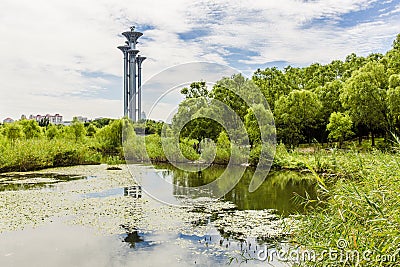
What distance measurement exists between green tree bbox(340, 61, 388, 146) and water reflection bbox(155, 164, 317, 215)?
611cm

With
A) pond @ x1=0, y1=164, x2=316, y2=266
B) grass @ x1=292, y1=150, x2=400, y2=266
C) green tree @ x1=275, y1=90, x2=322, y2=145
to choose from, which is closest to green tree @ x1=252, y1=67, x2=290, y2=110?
green tree @ x1=275, y1=90, x2=322, y2=145

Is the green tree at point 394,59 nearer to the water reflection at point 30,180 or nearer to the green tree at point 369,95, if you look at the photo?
the green tree at point 369,95

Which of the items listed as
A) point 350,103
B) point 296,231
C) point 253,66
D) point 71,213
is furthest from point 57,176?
point 253,66

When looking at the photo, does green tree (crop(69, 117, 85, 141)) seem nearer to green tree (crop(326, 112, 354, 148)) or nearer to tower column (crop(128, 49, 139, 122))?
tower column (crop(128, 49, 139, 122))

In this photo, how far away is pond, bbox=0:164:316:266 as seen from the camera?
4.80 meters

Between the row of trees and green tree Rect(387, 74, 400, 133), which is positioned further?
the row of trees

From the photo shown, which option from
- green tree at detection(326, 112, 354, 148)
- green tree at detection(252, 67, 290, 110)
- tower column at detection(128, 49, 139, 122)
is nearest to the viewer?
green tree at detection(326, 112, 354, 148)

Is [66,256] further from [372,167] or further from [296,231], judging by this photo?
[372,167]

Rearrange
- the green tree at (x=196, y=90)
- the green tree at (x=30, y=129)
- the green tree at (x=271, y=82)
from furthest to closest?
the green tree at (x=271, y=82)
the green tree at (x=30, y=129)
the green tree at (x=196, y=90)

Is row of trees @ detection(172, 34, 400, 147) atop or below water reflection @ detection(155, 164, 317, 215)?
atop

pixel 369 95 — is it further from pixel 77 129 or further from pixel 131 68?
pixel 131 68

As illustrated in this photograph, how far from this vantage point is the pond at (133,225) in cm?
480

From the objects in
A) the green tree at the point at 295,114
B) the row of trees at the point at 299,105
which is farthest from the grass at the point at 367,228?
the green tree at the point at 295,114

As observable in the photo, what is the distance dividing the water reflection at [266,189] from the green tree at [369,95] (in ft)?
20.0
